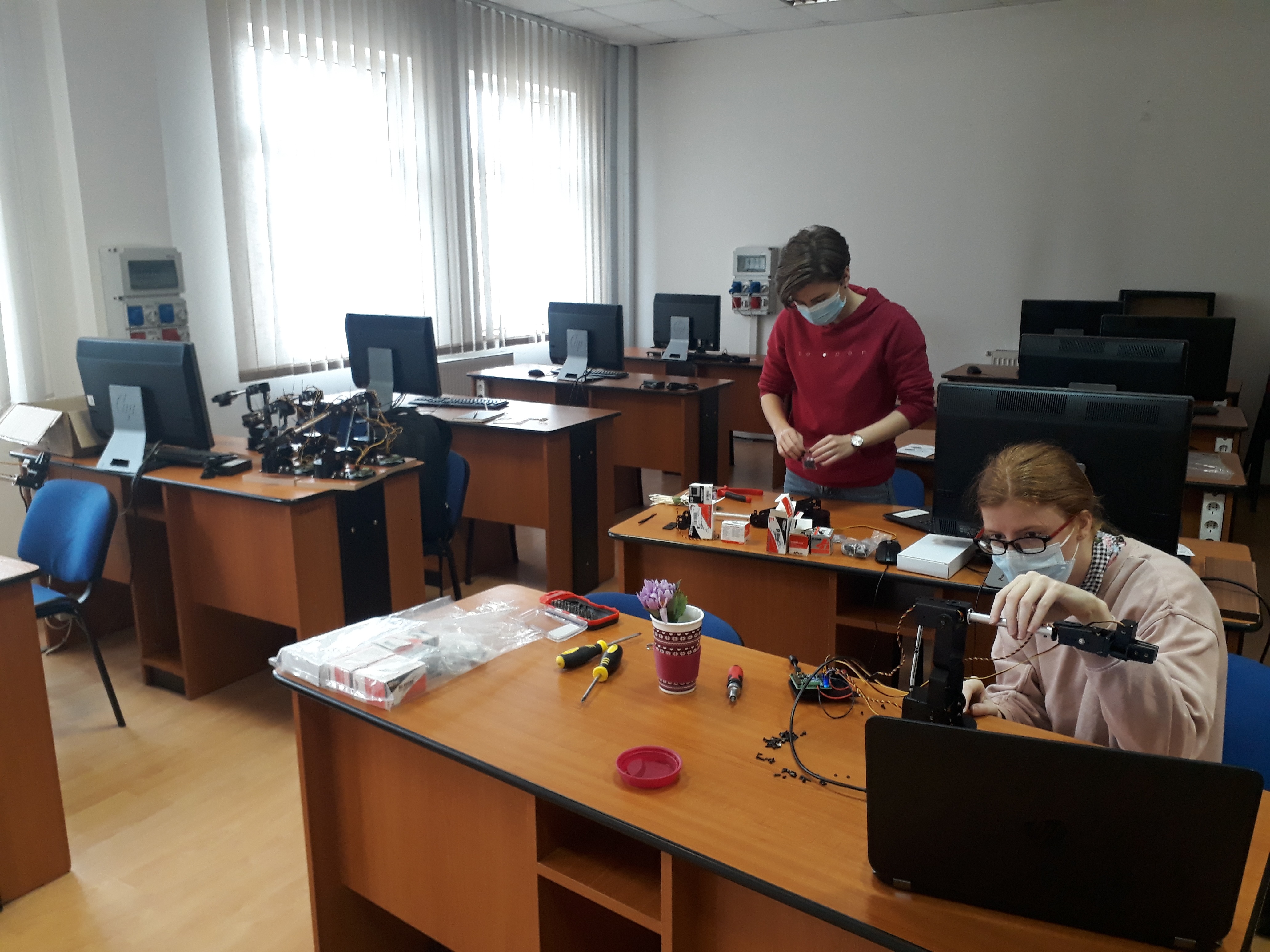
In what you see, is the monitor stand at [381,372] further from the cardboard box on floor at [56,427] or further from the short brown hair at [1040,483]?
the short brown hair at [1040,483]

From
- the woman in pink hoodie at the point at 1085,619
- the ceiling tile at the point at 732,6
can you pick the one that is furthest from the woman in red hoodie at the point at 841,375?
the ceiling tile at the point at 732,6

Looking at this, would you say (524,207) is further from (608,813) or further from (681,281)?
(608,813)

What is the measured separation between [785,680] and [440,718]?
2.13ft

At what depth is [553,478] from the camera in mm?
4152

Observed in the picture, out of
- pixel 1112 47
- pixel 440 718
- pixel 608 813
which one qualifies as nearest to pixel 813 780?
pixel 608 813

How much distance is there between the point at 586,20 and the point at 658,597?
6.42 metres

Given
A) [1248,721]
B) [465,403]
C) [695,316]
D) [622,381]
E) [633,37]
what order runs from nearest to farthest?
[1248,721] < [465,403] < [622,381] < [695,316] < [633,37]

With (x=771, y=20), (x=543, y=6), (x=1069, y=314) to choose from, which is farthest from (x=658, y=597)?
(x=771, y=20)

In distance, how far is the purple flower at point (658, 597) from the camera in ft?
5.24

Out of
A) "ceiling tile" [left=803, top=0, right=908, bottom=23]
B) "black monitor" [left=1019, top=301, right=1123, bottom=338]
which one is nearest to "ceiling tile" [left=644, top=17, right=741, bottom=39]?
"ceiling tile" [left=803, top=0, right=908, bottom=23]

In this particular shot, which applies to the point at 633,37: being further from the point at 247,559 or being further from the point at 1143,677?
the point at 1143,677

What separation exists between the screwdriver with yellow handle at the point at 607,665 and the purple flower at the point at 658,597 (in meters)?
0.19

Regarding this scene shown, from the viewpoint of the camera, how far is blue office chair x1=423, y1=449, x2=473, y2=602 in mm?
3764

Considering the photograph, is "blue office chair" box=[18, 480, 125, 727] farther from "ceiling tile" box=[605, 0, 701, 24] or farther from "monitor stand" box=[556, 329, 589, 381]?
"ceiling tile" box=[605, 0, 701, 24]
